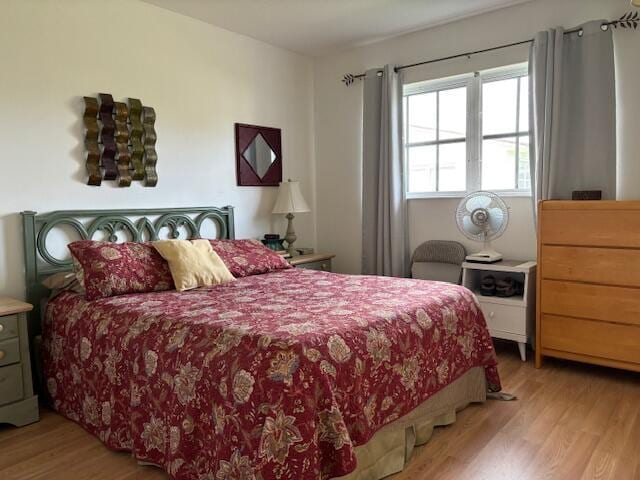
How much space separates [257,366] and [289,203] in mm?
2466

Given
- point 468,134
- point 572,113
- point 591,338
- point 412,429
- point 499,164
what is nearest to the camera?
point 412,429

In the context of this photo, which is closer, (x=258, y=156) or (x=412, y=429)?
(x=412, y=429)

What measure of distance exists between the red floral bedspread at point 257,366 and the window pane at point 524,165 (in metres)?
1.32

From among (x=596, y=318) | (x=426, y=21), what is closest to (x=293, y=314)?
(x=596, y=318)

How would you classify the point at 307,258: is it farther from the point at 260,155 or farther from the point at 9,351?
the point at 9,351

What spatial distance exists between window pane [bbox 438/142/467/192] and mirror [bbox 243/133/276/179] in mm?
1428

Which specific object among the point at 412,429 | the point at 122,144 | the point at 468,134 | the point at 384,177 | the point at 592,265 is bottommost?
the point at 412,429

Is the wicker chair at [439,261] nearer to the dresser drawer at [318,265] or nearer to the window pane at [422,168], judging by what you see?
the window pane at [422,168]

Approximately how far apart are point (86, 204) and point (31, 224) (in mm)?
352

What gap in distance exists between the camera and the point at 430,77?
3.89 meters

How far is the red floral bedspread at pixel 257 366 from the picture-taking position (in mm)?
1619

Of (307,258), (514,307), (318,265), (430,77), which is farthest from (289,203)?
(514,307)

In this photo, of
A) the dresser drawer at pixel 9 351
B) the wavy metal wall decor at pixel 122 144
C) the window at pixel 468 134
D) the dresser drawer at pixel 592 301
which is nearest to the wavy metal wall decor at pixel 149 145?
the wavy metal wall decor at pixel 122 144

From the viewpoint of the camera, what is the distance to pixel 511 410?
102 inches
